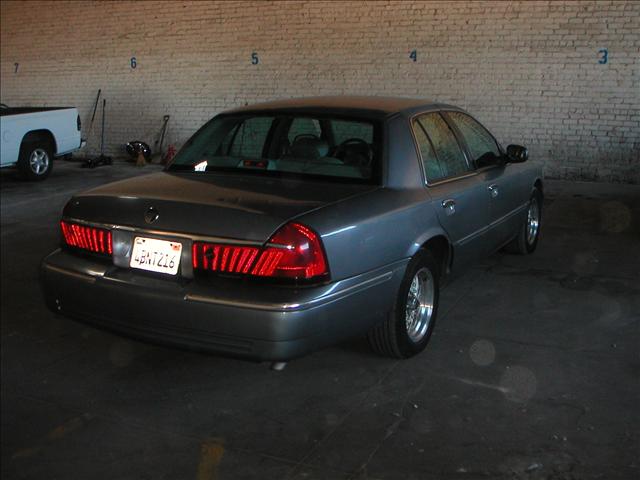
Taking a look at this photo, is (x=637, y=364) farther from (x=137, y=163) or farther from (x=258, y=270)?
(x=137, y=163)

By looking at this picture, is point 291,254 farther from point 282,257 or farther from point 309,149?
point 309,149

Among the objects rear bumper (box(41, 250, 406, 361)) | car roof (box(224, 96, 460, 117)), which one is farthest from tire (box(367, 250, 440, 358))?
car roof (box(224, 96, 460, 117))

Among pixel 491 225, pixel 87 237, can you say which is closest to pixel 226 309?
pixel 87 237

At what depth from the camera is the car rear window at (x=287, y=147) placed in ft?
12.6

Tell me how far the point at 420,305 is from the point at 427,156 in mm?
859

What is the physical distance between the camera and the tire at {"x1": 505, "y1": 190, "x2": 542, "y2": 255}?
6.07 metres

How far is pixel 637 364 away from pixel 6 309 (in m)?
4.04

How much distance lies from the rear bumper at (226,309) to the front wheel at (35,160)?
28.6ft

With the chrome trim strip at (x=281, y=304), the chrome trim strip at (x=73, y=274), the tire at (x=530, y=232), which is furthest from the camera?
the tire at (x=530, y=232)

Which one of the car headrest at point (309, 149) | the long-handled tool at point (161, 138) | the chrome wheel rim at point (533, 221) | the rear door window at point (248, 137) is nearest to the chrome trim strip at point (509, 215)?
the chrome wheel rim at point (533, 221)

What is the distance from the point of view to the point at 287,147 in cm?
420

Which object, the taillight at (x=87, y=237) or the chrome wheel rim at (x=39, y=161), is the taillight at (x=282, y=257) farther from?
the chrome wheel rim at (x=39, y=161)

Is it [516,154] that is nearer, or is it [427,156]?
[427,156]

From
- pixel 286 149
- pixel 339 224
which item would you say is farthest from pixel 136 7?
pixel 339 224
